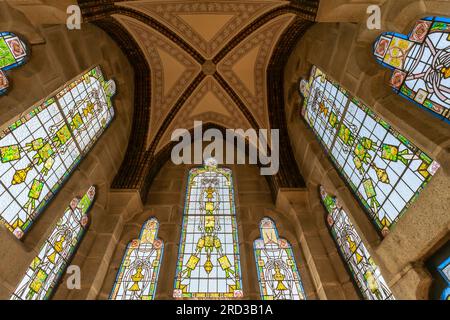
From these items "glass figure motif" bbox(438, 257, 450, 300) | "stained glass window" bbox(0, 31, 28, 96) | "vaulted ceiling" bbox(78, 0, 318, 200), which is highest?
"vaulted ceiling" bbox(78, 0, 318, 200)

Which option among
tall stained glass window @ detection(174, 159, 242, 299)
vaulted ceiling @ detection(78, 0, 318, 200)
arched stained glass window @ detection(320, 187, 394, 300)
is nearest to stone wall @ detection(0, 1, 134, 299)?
vaulted ceiling @ detection(78, 0, 318, 200)

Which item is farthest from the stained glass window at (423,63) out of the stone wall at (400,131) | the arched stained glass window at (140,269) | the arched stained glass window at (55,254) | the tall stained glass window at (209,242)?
the arched stained glass window at (55,254)

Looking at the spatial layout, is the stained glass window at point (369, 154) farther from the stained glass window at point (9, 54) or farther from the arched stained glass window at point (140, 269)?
the stained glass window at point (9, 54)

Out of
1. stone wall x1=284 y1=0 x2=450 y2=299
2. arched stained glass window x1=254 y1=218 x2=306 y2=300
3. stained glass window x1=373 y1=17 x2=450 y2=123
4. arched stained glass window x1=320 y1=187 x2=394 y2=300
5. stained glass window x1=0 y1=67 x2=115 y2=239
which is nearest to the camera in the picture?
stone wall x1=284 y1=0 x2=450 y2=299

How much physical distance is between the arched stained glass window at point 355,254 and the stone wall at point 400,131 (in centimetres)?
26

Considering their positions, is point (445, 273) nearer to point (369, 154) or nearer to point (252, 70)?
point (369, 154)

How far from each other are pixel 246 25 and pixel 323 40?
234 centimetres

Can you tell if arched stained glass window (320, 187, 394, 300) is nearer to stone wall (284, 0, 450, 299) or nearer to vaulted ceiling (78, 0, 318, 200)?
stone wall (284, 0, 450, 299)

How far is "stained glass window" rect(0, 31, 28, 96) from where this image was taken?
440 cm

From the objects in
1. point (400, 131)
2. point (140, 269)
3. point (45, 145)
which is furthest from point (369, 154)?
point (45, 145)

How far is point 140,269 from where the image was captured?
5.77m

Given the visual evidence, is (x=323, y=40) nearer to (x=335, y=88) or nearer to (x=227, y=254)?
(x=335, y=88)

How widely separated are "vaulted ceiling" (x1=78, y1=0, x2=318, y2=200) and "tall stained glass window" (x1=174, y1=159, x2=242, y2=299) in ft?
4.83
